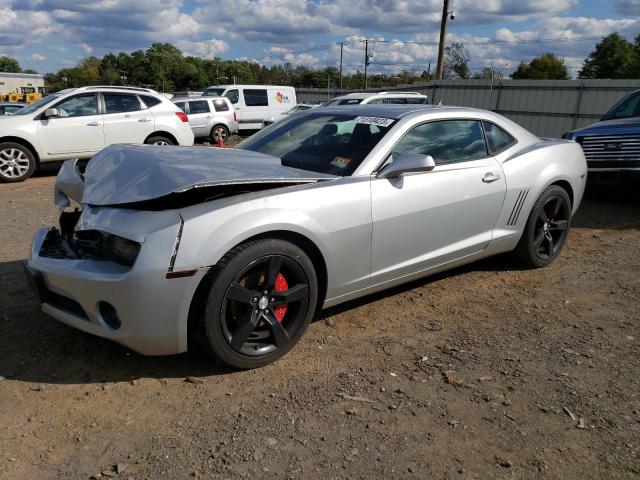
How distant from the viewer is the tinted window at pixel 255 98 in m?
19.6

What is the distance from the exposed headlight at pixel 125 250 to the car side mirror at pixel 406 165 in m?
1.60

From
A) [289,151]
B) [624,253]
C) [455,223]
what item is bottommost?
[624,253]

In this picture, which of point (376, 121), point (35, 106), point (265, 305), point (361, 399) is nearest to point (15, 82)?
point (35, 106)

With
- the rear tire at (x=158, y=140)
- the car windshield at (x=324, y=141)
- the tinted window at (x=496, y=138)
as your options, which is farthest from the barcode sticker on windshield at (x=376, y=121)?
the rear tire at (x=158, y=140)

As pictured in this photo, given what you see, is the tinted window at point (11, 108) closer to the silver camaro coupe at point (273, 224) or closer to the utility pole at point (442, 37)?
the silver camaro coupe at point (273, 224)

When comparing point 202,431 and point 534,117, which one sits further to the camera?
point 534,117

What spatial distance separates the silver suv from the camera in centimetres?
1625

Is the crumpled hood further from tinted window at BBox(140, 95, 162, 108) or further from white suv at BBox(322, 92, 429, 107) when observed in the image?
white suv at BBox(322, 92, 429, 107)

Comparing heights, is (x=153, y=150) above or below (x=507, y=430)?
above

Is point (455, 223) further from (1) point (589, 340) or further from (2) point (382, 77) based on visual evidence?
(2) point (382, 77)

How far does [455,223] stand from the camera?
389 centimetres

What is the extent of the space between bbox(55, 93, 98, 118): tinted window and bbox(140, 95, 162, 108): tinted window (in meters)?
0.88

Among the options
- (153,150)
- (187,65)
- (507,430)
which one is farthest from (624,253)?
(187,65)

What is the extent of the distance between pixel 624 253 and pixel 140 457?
200 inches
